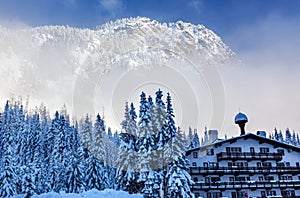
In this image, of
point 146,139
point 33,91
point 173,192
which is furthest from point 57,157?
point 33,91

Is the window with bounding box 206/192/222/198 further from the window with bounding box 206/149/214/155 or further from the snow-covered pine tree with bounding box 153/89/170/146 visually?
the snow-covered pine tree with bounding box 153/89/170/146

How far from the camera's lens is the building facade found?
46.8m

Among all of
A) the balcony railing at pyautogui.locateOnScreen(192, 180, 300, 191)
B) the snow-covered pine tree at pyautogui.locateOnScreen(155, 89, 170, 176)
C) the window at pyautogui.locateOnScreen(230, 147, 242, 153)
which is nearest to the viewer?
the snow-covered pine tree at pyautogui.locateOnScreen(155, 89, 170, 176)

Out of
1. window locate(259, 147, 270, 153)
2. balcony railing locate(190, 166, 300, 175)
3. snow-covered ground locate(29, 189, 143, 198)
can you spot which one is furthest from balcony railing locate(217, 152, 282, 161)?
snow-covered ground locate(29, 189, 143, 198)

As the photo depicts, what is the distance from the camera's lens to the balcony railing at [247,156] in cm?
4859

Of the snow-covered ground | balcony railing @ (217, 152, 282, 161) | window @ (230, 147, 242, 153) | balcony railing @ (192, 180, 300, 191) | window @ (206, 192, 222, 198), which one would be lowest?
the snow-covered ground

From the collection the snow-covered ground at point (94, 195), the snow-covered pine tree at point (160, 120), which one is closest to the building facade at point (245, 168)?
the snow-covered pine tree at point (160, 120)

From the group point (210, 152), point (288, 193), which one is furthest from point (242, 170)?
point (288, 193)

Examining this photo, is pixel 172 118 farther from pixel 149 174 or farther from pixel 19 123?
pixel 19 123

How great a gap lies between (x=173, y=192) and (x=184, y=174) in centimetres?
253

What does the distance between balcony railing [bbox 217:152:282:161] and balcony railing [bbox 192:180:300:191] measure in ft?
11.8

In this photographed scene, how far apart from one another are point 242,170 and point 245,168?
2.14ft

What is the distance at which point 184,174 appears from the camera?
38.7m

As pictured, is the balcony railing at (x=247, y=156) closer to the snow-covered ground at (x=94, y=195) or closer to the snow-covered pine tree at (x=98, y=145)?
the snow-covered ground at (x=94, y=195)
